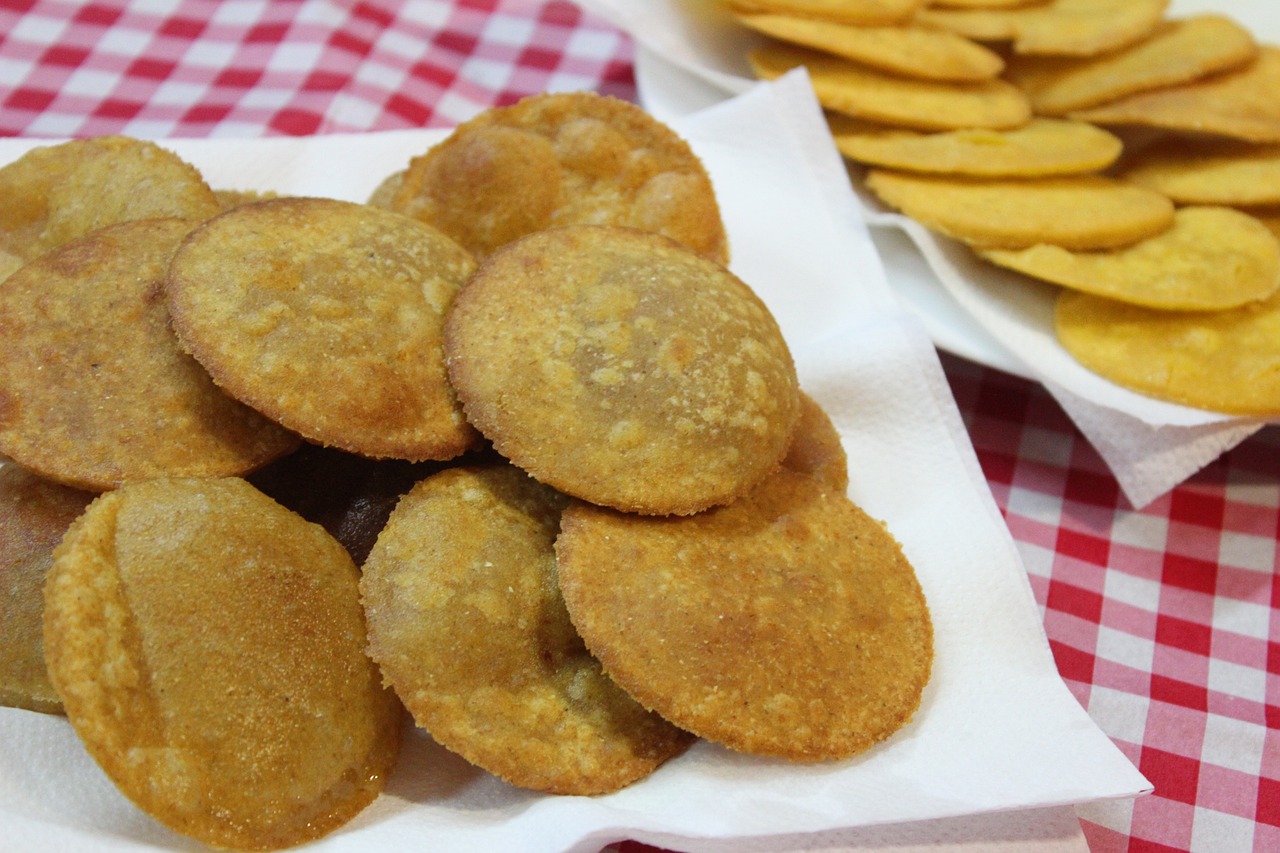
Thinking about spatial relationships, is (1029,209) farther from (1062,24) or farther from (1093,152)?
(1062,24)

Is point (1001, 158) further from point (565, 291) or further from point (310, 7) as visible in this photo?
point (310, 7)

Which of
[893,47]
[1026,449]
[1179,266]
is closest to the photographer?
[1179,266]

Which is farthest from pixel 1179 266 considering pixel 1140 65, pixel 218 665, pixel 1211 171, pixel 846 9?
pixel 218 665

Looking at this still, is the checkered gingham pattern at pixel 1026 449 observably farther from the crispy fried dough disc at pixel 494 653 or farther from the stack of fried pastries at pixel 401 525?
the crispy fried dough disc at pixel 494 653

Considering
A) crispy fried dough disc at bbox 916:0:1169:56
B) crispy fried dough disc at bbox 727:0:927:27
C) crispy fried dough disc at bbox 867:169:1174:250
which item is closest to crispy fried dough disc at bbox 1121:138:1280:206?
crispy fried dough disc at bbox 867:169:1174:250

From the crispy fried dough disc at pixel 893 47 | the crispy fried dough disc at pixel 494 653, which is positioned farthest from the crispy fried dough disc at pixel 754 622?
the crispy fried dough disc at pixel 893 47

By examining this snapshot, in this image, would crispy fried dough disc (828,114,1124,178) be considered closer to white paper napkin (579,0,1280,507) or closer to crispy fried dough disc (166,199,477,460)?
white paper napkin (579,0,1280,507)
